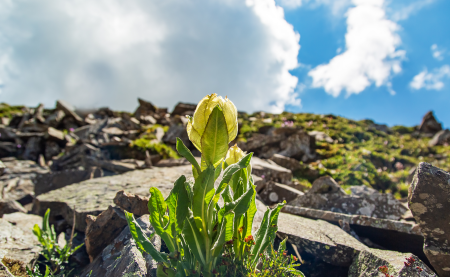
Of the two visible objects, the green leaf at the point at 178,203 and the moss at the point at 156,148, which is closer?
the green leaf at the point at 178,203

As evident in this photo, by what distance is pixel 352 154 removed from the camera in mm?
9477

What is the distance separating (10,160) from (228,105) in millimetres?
11051

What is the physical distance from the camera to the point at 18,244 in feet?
10.1

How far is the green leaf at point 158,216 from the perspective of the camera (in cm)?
166

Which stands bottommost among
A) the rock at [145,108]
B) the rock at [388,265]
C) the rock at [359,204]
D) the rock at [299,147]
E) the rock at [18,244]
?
the rock at [18,244]

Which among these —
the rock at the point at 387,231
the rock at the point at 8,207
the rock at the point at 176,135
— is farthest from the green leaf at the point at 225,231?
the rock at the point at 176,135

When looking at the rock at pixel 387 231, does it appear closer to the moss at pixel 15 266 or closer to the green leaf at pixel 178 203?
the green leaf at pixel 178 203

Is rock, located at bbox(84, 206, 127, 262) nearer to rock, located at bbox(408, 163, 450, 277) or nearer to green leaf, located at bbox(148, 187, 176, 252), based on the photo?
green leaf, located at bbox(148, 187, 176, 252)

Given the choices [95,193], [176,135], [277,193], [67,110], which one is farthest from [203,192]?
[67,110]

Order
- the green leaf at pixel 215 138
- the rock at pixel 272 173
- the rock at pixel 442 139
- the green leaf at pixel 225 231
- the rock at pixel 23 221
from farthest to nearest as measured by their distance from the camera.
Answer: the rock at pixel 442 139 → the rock at pixel 272 173 → the rock at pixel 23 221 → the green leaf at pixel 225 231 → the green leaf at pixel 215 138

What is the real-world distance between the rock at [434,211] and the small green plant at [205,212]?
4.92 feet

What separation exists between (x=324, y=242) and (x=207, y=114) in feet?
6.33

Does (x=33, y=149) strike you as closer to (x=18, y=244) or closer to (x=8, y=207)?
(x=8, y=207)

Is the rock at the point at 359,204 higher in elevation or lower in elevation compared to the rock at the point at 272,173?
lower
